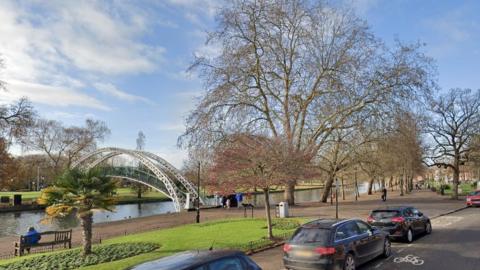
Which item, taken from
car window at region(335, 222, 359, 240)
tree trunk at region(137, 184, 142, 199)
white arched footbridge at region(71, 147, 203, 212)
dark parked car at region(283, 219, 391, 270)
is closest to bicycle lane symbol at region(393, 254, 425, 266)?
dark parked car at region(283, 219, 391, 270)

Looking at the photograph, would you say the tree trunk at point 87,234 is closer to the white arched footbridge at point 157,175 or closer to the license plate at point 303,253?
the license plate at point 303,253

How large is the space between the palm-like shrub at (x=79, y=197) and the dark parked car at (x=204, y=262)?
31.0 ft

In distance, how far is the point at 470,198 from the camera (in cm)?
3625

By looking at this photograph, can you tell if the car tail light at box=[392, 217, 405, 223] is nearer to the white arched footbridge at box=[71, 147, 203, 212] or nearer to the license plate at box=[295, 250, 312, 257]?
the license plate at box=[295, 250, 312, 257]

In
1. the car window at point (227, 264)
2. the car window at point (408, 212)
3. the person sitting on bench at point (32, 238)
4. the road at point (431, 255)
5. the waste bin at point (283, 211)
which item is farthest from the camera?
the waste bin at point (283, 211)

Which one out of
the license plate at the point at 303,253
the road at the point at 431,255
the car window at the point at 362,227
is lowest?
the road at the point at 431,255

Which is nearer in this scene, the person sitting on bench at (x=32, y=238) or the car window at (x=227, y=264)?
the car window at (x=227, y=264)

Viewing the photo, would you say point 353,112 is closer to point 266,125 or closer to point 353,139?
point 353,139

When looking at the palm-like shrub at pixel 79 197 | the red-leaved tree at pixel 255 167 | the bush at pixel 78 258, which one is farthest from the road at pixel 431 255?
the palm-like shrub at pixel 79 197

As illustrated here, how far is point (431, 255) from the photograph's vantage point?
12.9 metres

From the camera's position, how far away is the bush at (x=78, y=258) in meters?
13.0

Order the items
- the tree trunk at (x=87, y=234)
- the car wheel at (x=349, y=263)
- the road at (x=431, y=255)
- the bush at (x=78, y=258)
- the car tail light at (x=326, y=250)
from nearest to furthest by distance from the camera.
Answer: the car tail light at (x=326, y=250), the car wheel at (x=349, y=263), the road at (x=431, y=255), the bush at (x=78, y=258), the tree trunk at (x=87, y=234)

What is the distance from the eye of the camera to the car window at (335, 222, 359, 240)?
1041 centimetres

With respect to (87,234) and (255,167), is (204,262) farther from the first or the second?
(255,167)
